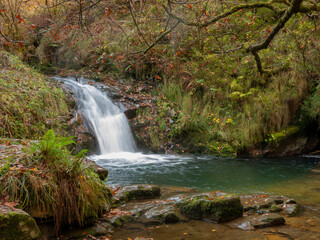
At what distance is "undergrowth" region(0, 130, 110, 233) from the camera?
9.84 feet

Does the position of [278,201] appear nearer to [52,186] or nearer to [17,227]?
[52,186]

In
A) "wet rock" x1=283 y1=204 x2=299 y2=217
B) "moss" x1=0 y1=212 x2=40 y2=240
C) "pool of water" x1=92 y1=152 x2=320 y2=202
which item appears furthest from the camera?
"pool of water" x1=92 y1=152 x2=320 y2=202

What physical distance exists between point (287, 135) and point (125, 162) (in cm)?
536

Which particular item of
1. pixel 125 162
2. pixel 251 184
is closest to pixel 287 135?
pixel 251 184

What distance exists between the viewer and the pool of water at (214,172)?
5.89 metres

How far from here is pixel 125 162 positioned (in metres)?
8.16

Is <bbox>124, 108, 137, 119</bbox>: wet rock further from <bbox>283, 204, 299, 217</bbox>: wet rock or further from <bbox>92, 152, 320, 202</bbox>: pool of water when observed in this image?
<bbox>283, 204, 299, 217</bbox>: wet rock

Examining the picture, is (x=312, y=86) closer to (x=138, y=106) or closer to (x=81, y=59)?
(x=138, y=106)

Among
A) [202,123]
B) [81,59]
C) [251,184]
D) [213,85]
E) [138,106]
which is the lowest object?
[251,184]

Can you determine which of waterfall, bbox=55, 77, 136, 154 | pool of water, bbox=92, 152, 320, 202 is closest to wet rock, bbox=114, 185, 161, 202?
pool of water, bbox=92, 152, 320, 202

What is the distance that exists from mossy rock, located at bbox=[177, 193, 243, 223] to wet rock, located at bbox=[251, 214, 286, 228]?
30 centimetres

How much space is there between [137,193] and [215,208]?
1.52 m

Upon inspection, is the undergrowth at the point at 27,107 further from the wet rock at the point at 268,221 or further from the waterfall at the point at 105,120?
the wet rock at the point at 268,221

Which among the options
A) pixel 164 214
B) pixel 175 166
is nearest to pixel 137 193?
pixel 164 214
